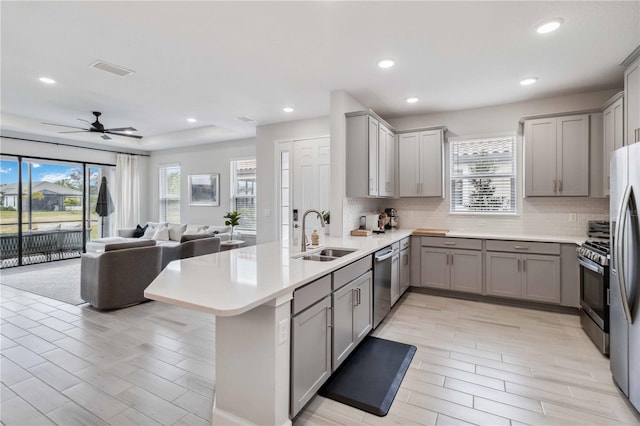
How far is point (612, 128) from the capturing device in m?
3.55

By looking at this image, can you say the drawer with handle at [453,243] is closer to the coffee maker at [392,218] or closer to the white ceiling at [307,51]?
the coffee maker at [392,218]

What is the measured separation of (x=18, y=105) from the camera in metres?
5.20

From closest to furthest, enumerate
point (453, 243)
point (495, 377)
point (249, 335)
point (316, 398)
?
point (249, 335) < point (316, 398) < point (495, 377) < point (453, 243)

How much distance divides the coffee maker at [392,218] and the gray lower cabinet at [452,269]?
73cm

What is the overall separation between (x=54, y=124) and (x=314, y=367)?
7.09 m

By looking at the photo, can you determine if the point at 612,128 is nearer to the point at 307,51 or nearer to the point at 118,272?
the point at 307,51

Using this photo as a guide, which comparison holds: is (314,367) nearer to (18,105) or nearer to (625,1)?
(625,1)

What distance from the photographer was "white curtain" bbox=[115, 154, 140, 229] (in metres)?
8.23

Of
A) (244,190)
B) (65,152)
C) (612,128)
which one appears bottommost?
(244,190)

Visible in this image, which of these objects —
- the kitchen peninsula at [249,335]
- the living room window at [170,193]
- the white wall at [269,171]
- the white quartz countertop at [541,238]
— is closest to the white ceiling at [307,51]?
the white wall at [269,171]

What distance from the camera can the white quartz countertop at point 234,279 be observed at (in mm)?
1495

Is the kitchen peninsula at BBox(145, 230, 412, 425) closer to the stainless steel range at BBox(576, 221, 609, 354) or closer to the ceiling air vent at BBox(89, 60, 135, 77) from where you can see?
the stainless steel range at BBox(576, 221, 609, 354)

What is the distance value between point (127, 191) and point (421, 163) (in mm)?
7538

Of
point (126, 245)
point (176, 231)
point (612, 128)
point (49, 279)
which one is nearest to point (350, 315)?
point (126, 245)
